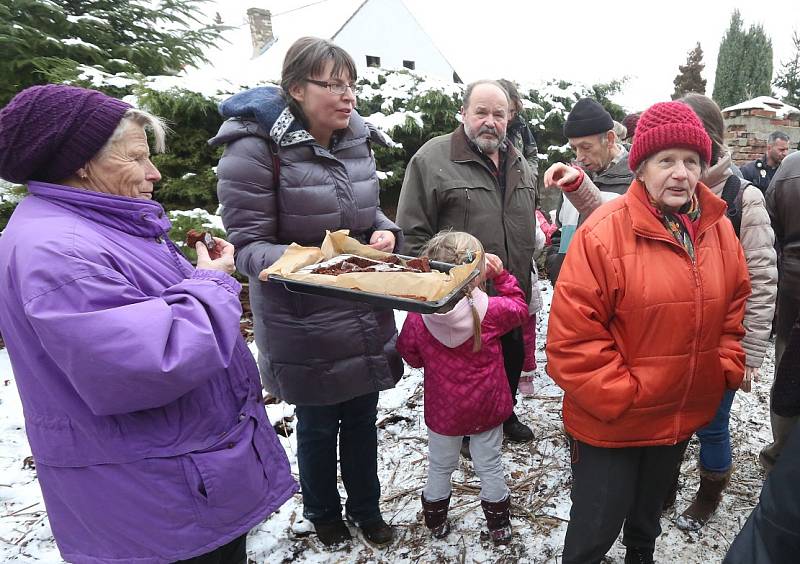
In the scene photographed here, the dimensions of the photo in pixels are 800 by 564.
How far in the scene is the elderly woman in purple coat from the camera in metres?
1.14

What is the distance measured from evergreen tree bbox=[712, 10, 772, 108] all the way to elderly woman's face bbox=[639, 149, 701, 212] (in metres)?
23.4

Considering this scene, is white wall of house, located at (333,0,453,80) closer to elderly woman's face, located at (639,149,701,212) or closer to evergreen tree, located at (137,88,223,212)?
evergreen tree, located at (137,88,223,212)

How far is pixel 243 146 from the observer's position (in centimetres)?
190

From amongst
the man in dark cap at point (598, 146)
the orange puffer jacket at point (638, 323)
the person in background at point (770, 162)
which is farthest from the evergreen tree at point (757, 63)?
the orange puffer jacket at point (638, 323)

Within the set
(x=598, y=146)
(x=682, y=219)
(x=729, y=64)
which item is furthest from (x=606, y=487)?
(x=729, y=64)

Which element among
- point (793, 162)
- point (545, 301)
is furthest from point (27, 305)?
point (545, 301)

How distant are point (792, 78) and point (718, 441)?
22662 millimetres

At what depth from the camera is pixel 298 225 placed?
6.60ft

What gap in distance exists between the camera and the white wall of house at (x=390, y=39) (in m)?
17.3

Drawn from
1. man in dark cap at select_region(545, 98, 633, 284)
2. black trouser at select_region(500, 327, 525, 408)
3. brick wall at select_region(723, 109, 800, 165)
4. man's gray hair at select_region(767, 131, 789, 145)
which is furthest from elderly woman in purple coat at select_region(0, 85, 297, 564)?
brick wall at select_region(723, 109, 800, 165)

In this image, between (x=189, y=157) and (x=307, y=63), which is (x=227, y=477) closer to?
(x=307, y=63)

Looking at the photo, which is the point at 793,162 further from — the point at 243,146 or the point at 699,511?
the point at 243,146

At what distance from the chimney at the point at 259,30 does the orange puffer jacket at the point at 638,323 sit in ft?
67.8

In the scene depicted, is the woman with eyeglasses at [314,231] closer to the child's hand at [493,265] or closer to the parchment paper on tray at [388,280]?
the parchment paper on tray at [388,280]
